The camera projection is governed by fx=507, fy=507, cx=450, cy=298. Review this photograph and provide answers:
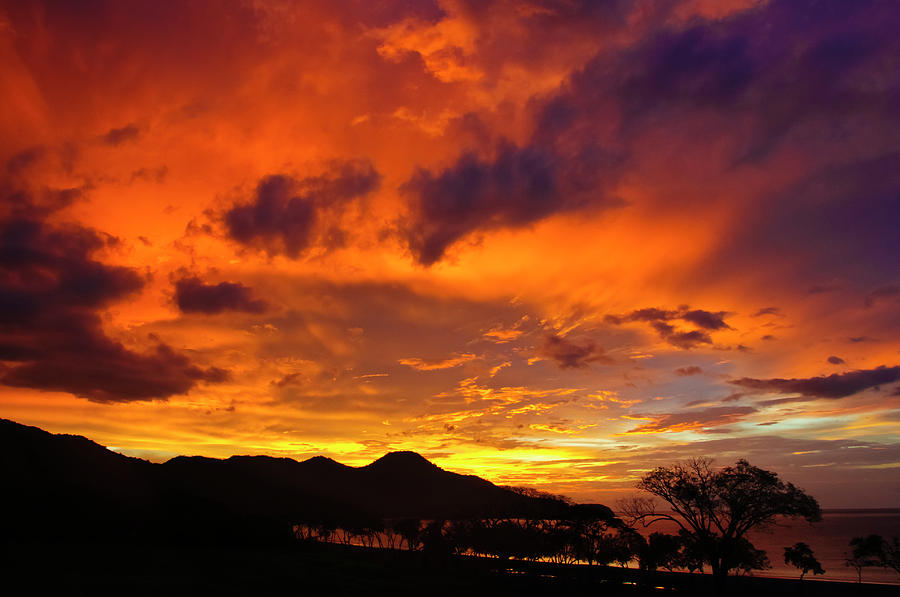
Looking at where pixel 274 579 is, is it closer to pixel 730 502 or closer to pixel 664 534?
pixel 730 502

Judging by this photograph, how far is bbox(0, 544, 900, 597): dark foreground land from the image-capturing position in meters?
59.1

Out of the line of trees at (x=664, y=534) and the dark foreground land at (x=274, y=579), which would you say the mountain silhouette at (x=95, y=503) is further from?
the dark foreground land at (x=274, y=579)

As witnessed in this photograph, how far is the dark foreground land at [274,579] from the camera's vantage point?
59053mm

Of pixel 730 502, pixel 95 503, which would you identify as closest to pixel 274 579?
pixel 730 502

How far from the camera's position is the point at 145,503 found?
149125mm

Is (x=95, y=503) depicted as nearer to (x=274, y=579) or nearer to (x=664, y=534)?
(x=274, y=579)

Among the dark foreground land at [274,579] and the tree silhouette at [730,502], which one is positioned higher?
the tree silhouette at [730,502]

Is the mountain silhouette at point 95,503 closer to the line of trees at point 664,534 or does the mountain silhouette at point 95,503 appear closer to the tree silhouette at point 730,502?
the line of trees at point 664,534

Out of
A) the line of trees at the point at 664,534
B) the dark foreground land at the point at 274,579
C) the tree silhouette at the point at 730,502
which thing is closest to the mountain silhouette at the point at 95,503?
the line of trees at the point at 664,534

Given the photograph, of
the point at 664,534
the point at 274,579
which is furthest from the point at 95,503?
the point at 664,534

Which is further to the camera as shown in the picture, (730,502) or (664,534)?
(664,534)

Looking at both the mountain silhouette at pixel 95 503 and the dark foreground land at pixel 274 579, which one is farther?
the mountain silhouette at pixel 95 503

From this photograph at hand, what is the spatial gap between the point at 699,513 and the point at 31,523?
140465mm

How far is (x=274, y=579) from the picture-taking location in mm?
73188
